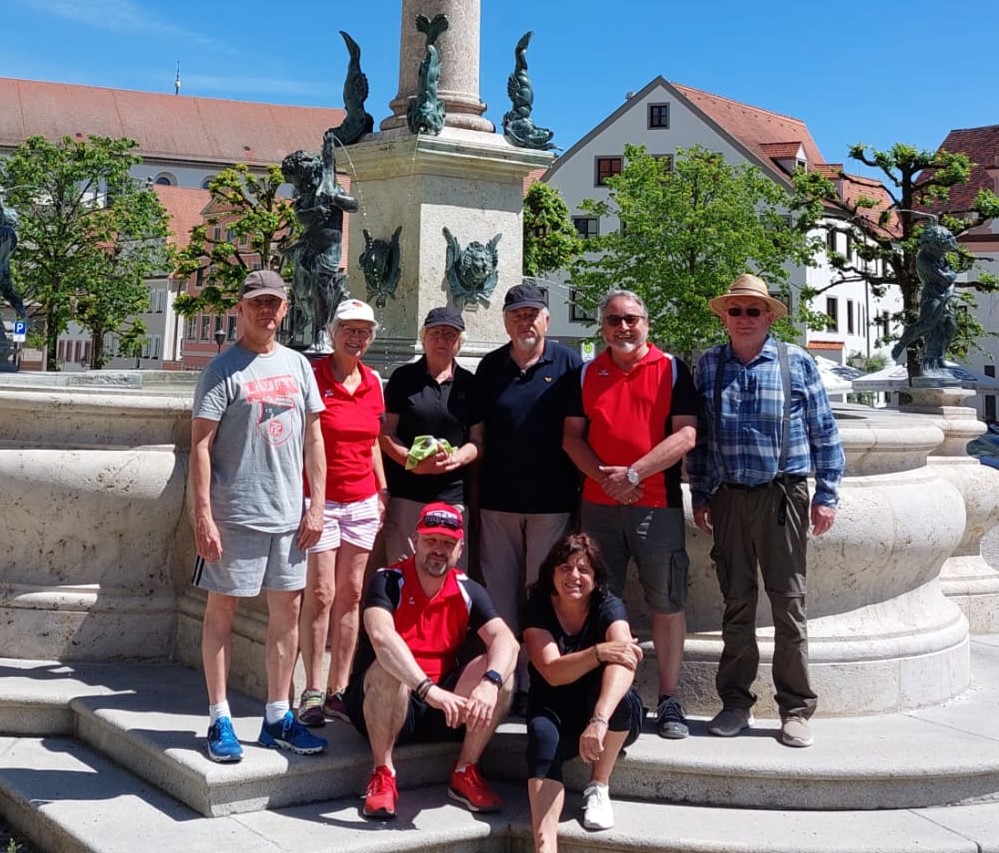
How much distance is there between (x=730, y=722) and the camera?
203 inches

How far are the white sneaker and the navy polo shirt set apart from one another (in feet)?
4.17

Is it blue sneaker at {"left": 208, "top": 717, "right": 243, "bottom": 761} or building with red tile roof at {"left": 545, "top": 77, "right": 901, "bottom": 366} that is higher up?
building with red tile roof at {"left": 545, "top": 77, "right": 901, "bottom": 366}

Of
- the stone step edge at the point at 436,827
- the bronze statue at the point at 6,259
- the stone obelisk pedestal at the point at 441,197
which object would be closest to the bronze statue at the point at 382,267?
the stone obelisk pedestal at the point at 441,197

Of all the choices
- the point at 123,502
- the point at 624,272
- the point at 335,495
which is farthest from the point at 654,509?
the point at 624,272

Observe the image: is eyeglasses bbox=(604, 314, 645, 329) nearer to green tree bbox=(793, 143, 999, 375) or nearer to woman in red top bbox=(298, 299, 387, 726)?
woman in red top bbox=(298, 299, 387, 726)

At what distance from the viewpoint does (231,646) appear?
5.81m

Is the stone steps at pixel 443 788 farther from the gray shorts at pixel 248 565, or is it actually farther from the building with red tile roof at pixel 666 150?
the building with red tile roof at pixel 666 150

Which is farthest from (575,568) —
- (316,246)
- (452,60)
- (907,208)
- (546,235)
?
(546,235)

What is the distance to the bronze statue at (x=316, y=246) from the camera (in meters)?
7.66

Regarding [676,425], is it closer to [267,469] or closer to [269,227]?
[267,469]

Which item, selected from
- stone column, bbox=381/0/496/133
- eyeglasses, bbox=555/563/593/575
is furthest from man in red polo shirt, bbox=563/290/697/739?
stone column, bbox=381/0/496/133

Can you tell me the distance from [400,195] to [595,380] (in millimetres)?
4084

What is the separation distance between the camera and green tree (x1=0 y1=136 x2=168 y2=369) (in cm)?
3844

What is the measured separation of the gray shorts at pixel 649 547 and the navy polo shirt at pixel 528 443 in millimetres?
228
